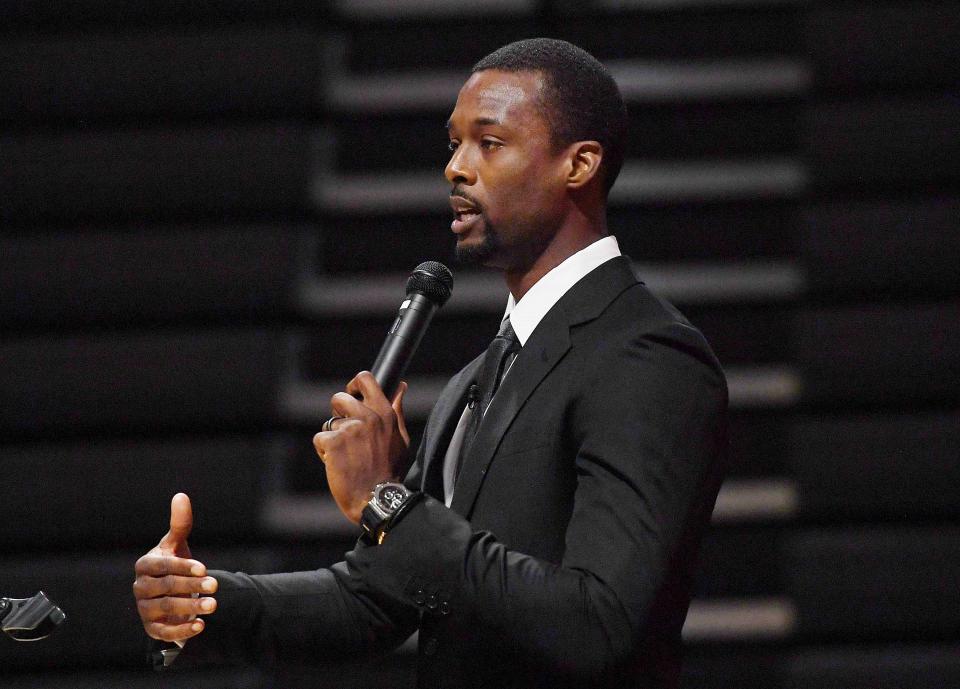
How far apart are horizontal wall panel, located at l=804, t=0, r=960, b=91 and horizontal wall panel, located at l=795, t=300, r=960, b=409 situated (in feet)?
1.79

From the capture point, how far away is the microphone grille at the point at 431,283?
1.25 meters

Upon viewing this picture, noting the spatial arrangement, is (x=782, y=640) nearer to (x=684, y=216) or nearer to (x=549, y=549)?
(x=684, y=216)

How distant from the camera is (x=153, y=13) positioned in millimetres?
2742

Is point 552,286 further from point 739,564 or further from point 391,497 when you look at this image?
point 739,564

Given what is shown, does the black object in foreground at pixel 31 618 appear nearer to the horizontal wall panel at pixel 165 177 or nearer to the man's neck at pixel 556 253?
the man's neck at pixel 556 253

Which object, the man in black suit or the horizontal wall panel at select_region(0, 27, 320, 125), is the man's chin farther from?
the horizontal wall panel at select_region(0, 27, 320, 125)

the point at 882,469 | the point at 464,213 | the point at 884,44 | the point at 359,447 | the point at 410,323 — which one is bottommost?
the point at 882,469

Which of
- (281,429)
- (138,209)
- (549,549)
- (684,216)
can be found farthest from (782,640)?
(138,209)

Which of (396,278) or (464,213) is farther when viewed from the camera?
(396,278)

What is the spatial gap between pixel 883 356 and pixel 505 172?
157 centimetres

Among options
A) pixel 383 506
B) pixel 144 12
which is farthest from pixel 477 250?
pixel 144 12

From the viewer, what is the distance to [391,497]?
3.58 ft

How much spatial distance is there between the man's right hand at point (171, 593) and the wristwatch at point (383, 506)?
20 centimetres

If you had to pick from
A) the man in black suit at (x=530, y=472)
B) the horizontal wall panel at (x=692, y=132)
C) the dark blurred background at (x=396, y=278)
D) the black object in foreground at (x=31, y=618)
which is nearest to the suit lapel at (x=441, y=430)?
the man in black suit at (x=530, y=472)
